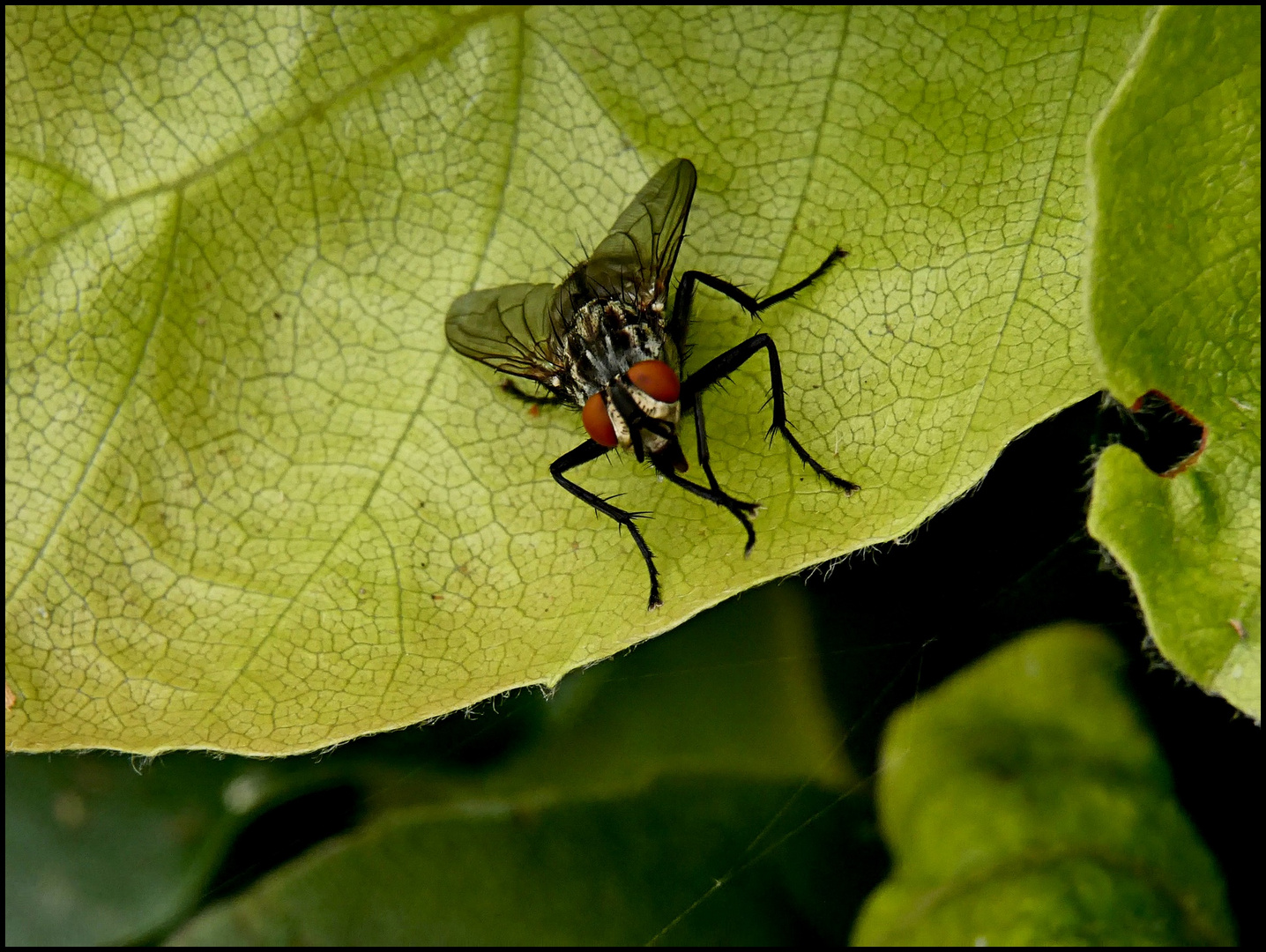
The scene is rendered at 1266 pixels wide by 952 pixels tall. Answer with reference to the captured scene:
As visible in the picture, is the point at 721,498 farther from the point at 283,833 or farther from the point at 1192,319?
the point at 283,833

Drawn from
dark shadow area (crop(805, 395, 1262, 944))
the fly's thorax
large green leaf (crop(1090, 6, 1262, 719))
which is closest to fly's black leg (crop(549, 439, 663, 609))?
the fly's thorax

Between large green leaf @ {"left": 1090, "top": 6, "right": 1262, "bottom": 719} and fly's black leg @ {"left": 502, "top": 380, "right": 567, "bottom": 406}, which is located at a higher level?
fly's black leg @ {"left": 502, "top": 380, "right": 567, "bottom": 406}

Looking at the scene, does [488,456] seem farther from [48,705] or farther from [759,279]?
[48,705]

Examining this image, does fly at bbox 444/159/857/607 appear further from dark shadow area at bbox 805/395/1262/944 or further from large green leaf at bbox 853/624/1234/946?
large green leaf at bbox 853/624/1234/946

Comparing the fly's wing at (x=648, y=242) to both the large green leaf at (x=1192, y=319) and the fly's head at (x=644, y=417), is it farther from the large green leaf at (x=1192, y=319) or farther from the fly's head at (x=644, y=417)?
the large green leaf at (x=1192, y=319)

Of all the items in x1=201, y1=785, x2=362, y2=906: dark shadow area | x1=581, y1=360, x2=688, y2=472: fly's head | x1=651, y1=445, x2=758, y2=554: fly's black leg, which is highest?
x1=581, y1=360, x2=688, y2=472: fly's head

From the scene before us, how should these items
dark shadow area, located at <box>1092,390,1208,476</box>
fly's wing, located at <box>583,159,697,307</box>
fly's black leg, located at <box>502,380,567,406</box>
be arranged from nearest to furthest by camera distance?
dark shadow area, located at <box>1092,390,1208,476</box>, fly's wing, located at <box>583,159,697,307</box>, fly's black leg, located at <box>502,380,567,406</box>

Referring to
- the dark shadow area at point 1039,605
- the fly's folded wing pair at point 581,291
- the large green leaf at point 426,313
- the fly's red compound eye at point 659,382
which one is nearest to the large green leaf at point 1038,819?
the dark shadow area at point 1039,605
